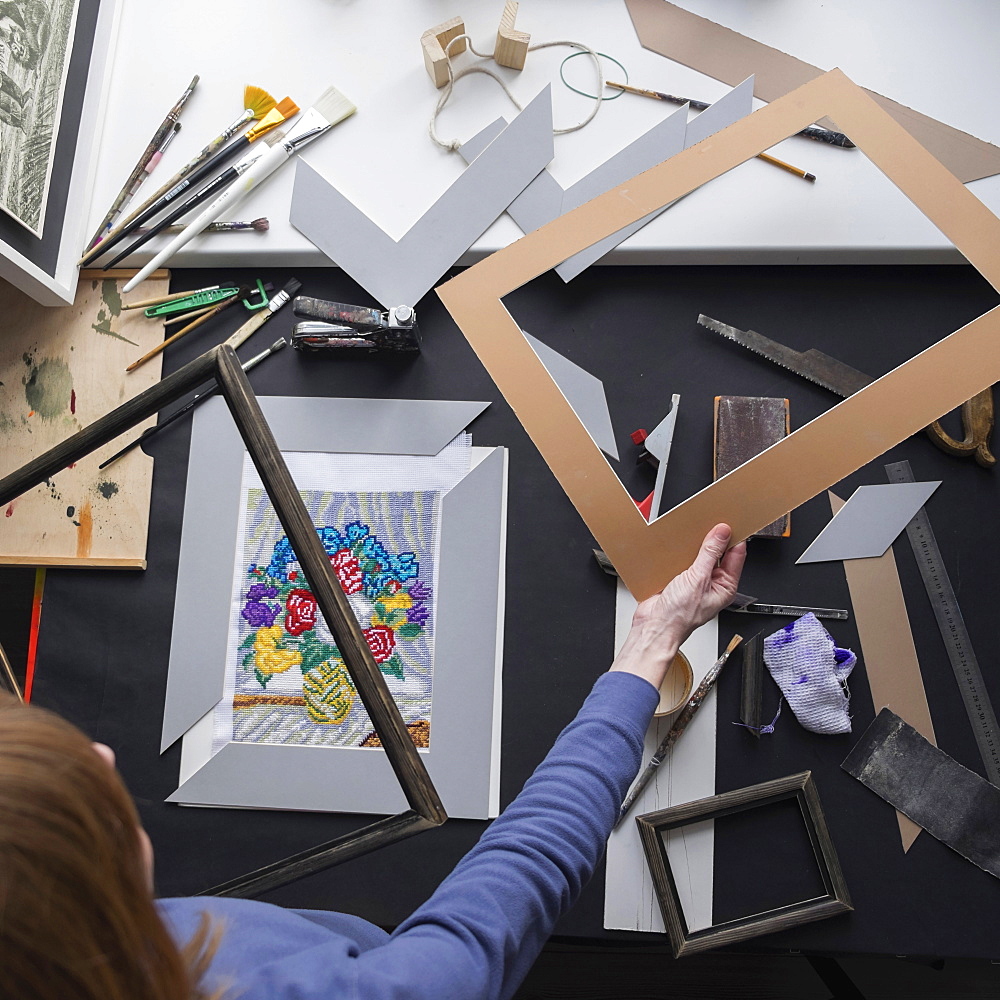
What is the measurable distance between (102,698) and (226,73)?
97 cm

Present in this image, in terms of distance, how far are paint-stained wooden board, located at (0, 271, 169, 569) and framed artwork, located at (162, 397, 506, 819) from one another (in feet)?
0.32

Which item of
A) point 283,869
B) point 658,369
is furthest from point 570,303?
point 283,869

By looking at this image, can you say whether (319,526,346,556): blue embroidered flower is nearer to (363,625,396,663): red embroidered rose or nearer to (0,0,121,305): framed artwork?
(363,625,396,663): red embroidered rose

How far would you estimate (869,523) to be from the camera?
1.10 metres

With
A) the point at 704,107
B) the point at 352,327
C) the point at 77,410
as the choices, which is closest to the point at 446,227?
the point at 352,327

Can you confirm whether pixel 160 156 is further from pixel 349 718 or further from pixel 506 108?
pixel 349 718

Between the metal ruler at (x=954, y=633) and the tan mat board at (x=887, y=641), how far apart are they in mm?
44

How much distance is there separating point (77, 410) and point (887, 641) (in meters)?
1.25

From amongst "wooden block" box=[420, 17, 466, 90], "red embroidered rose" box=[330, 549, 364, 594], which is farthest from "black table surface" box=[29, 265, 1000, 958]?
"wooden block" box=[420, 17, 466, 90]

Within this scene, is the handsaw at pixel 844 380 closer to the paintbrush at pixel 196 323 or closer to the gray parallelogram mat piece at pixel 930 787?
the gray parallelogram mat piece at pixel 930 787

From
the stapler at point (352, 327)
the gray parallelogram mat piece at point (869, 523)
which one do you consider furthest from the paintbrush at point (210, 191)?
the gray parallelogram mat piece at point (869, 523)

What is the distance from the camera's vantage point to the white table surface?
112 cm

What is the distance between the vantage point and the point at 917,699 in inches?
42.3

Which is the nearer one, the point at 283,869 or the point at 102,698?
the point at 283,869
